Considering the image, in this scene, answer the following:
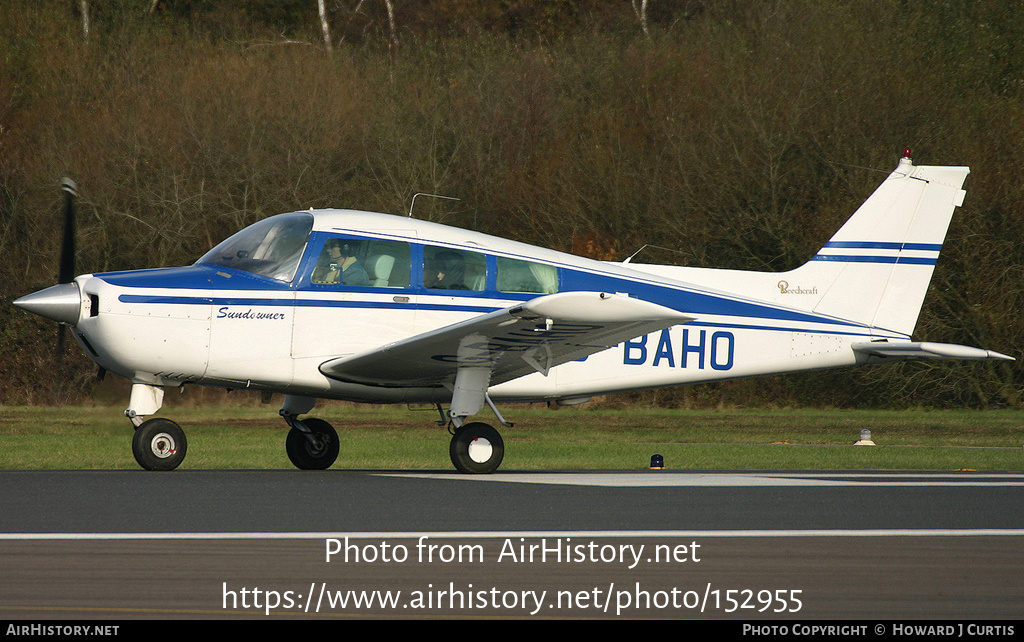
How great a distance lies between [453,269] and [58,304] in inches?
136

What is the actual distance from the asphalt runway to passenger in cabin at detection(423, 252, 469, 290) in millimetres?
2230

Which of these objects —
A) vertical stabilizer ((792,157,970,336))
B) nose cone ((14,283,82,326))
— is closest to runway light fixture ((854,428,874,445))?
vertical stabilizer ((792,157,970,336))

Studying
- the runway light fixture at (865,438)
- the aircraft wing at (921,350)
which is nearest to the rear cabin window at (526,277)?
the aircraft wing at (921,350)

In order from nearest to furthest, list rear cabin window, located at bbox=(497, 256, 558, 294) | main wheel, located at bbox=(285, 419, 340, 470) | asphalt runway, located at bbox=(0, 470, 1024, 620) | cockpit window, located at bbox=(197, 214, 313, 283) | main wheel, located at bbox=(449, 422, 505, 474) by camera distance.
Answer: asphalt runway, located at bbox=(0, 470, 1024, 620), cockpit window, located at bbox=(197, 214, 313, 283), main wheel, located at bbox=(449, 422, 505, 474), rear cabin window, located at bbox=(497, 256, 558, 294), main wheel, located at bbox=(285, 419, 340, 470)

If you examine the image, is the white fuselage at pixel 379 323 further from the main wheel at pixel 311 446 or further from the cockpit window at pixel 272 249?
the main wheel at pixel 311 446

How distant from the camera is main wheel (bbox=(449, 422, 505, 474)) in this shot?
35.9ft

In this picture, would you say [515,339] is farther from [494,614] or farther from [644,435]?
[644,435]

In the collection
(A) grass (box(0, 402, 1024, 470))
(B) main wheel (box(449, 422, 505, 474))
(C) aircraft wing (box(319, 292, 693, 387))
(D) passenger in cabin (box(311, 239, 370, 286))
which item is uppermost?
(D) passenger in cabin (box(311, 239, 370, 286))

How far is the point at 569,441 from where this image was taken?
1933cm

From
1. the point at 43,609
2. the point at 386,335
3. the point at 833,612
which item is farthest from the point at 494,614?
the point at 386,335

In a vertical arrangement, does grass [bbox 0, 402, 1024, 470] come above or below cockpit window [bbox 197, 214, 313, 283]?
below

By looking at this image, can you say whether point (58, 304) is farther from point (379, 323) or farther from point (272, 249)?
point (379, 323)

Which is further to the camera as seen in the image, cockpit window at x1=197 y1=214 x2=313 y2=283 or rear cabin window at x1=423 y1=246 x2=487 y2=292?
rear cabin window at x1=423 y1=246 x2=487 y2=292

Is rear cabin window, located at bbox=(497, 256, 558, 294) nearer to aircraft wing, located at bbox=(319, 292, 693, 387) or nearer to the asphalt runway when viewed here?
aircraft wing, located at bbox=(319, 292, 693, 387)
